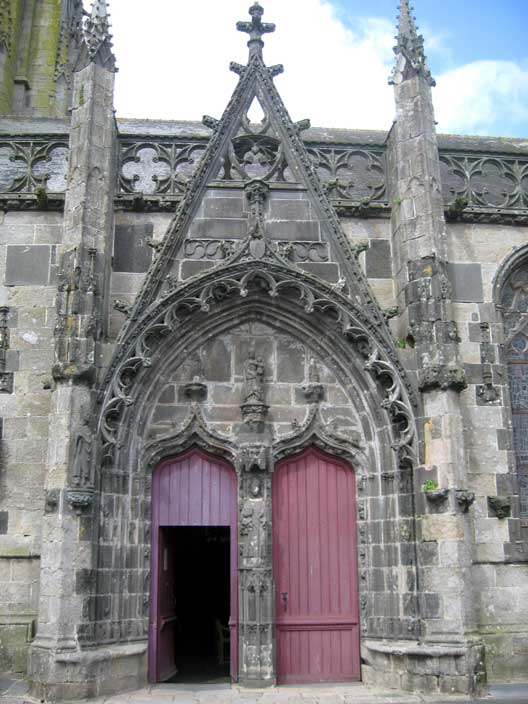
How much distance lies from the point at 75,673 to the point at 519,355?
688cm

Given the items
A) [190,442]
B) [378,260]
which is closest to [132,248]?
[190,442]

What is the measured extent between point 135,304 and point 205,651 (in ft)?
20.1

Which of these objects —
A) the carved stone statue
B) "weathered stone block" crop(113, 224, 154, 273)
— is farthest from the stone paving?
"weathered stone block" crop(113, 224, 154, 273)

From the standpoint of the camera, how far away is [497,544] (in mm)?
9766

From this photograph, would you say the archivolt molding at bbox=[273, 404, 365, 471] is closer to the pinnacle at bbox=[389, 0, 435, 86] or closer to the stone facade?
the stone facade

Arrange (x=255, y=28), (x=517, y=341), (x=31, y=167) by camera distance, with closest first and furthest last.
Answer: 1. (x=31, y=167)
2. (x=517, y=341)
3. (x=255, y=28)

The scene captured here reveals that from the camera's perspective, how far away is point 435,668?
855cm

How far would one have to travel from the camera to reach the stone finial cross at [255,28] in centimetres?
1123

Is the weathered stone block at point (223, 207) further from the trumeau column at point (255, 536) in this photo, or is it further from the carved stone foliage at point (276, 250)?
the trumeau column at point (255, 536)

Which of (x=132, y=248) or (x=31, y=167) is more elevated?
(x=31, y=167)

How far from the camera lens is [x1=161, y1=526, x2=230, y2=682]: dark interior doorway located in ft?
36.7

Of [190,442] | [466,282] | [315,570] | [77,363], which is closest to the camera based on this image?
[77,363]

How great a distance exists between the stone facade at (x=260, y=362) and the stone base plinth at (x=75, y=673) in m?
0.02

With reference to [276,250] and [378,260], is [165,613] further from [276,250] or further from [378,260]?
[378,260]
